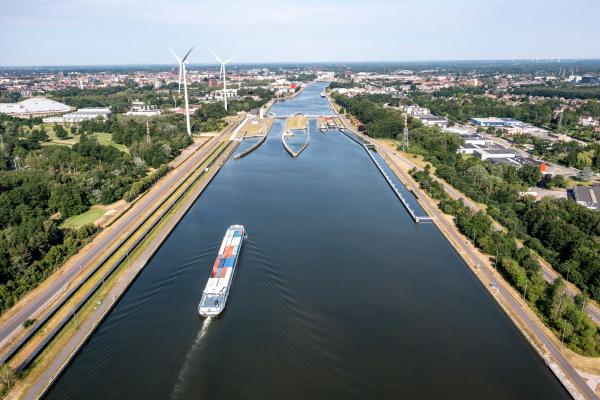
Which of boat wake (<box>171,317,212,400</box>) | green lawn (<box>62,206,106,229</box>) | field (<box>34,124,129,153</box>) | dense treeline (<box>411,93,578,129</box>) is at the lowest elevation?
boat wake (<box>171,317,212,400</box>)

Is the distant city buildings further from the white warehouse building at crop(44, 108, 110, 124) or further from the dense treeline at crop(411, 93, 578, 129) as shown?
the white warehouse building at crop(44, 108, 110, 124)

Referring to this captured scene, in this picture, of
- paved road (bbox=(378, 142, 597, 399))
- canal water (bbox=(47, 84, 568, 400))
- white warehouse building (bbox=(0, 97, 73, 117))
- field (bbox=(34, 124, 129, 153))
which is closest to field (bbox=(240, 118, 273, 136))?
field (bbox=(34, 124, 129, 153))

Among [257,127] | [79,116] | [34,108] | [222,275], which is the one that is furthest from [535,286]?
[34,108]

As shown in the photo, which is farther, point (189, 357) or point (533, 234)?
point (533, 234)

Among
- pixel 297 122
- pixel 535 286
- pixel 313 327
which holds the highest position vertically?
pixel 297 122

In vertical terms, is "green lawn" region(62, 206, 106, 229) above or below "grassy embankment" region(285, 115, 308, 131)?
below

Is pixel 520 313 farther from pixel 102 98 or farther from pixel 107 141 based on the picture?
pixel 102 98

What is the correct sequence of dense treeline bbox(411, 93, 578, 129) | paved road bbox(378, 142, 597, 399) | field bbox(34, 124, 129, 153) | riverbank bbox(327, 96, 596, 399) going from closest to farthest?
paved road bbox(378, 142, 597, 399) → riverbank bbox(327, 96, 596, 399) → field bbox(34, 124, 129, 153) → dense treeline bbox(411, 93, 578, 129)
